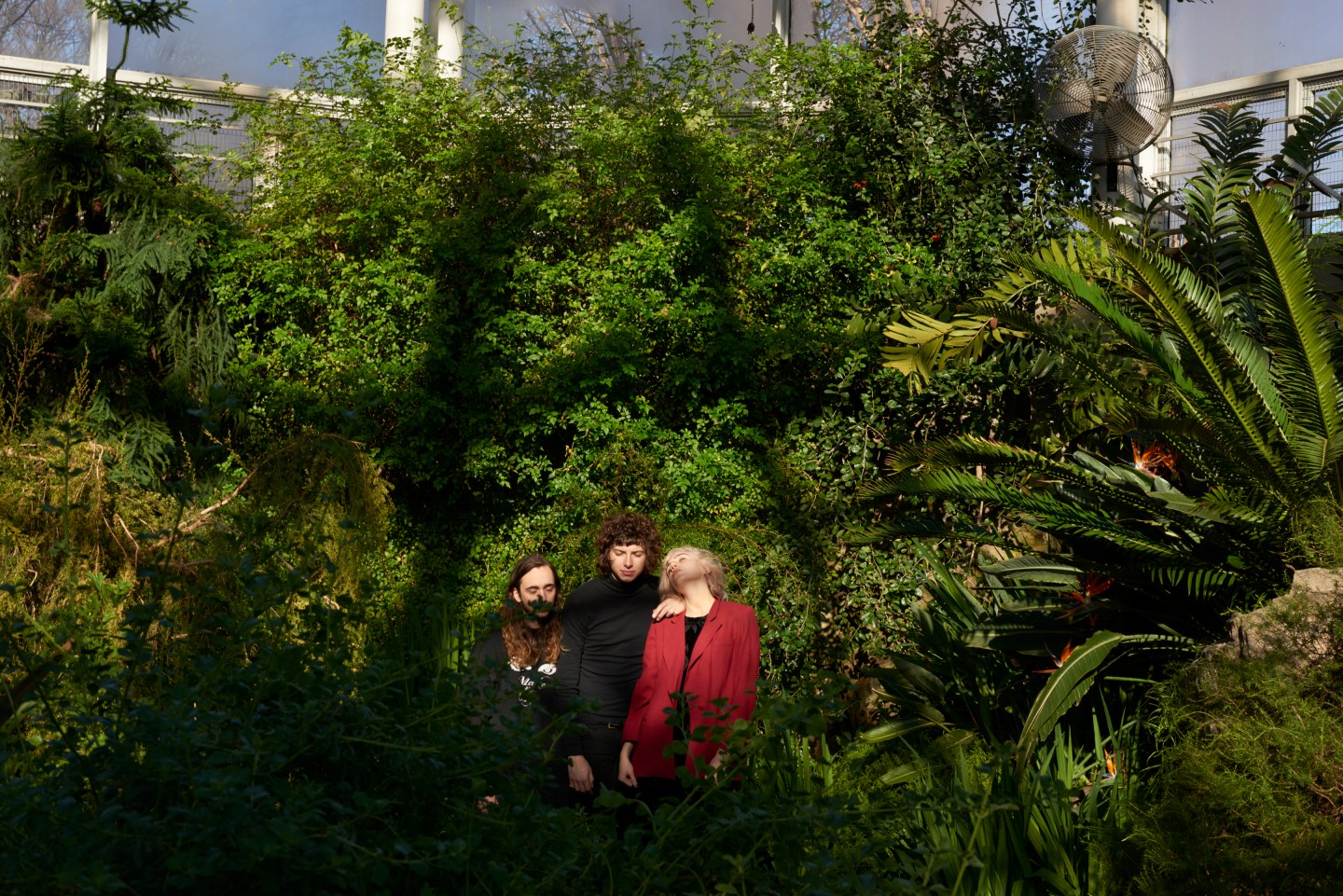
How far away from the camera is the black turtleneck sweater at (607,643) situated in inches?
185

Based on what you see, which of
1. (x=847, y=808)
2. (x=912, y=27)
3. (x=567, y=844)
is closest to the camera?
(x=567, y=844)

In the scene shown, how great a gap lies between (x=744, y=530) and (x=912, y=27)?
4.68 meters

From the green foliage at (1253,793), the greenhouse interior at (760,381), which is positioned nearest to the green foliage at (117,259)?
the greenhouse interior at (760,381)

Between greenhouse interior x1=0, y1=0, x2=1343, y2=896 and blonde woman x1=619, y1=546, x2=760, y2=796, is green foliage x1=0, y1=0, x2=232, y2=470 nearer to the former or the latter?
greenhouse interior x1=0, y1=0, x2=1343, y2=896

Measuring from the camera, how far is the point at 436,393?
30.0ft

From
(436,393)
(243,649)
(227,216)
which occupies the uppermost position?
(227,216)

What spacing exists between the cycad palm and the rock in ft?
2.13

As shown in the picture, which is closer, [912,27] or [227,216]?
[227,216]

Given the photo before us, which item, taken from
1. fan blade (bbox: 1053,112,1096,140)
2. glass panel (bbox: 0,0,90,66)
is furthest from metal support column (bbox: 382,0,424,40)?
fan blade (bbox: 1053,112,1096,140)

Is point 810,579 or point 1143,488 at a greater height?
point 1143,488

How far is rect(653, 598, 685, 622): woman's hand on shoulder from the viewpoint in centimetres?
459

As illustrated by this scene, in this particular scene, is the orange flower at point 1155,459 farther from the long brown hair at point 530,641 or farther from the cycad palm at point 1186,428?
the long brown hair at point 530,641

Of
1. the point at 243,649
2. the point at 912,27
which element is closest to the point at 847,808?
the point at 243,649

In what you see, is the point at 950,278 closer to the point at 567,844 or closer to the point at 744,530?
the point at 744,530
